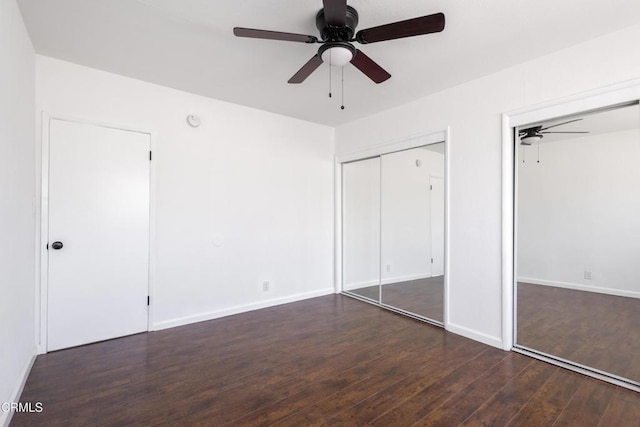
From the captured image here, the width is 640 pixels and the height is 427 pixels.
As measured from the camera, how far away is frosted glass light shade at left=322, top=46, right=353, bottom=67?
6.53 ft

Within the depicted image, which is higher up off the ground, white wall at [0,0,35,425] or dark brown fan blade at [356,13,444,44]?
dark brown fan blade at [356,13,444,44]

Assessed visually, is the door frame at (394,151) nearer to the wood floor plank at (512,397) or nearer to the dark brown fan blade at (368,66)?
the wood floor plank at (512,397)

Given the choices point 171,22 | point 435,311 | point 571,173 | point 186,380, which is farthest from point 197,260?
point 571,173

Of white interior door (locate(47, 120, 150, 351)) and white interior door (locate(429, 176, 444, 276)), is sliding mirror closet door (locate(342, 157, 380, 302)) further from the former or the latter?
white interior door (locate(47, 120, 150, 351))

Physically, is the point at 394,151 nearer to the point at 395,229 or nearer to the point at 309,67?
the point at 395,229

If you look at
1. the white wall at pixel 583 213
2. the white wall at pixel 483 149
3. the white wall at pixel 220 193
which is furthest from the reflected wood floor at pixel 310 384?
the white wall at pixel 583 213

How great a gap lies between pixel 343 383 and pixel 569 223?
358 centimetres

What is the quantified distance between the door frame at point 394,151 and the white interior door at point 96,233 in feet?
8.67

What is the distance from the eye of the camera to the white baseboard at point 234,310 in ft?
10.8

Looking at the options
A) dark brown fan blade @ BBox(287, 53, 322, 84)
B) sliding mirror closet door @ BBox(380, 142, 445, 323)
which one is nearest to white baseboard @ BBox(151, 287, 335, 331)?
sliding mirror closet door @ BBox(380, 142, 445, 323)

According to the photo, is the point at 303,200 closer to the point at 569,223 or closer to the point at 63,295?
the point at 63,295

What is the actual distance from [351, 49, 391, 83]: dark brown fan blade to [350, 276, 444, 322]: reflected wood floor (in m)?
2.50

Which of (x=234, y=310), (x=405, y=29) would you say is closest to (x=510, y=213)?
(x=405, y=29)

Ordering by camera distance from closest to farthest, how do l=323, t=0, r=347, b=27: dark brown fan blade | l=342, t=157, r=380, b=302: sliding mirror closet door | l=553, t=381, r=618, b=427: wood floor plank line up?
l=323, t=0, r=347, b=27: dark brown fan blade < l=553, t=381, r=618, b=427: wood floor plank < l=342, t=157, r=380, b=302: sliding mirror closet door
